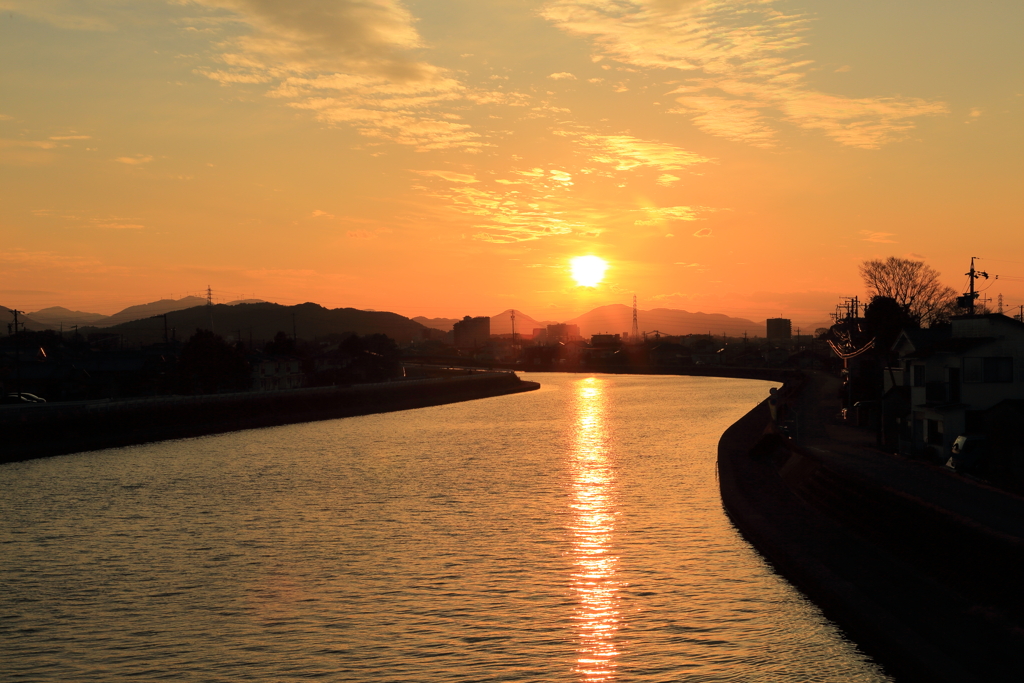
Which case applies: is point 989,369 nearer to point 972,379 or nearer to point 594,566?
point 972,379

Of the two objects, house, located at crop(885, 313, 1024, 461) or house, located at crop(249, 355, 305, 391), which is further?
house, located at crop(249, 355, 305, 391)

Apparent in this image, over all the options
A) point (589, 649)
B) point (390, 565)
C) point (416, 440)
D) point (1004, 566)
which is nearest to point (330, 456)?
point (416, 440)

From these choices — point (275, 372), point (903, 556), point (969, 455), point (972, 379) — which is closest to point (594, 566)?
point (903, 556)

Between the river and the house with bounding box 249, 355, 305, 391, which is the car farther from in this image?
the house with bounding box 249, 355, 305, 391

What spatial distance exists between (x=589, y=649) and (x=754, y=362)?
167m

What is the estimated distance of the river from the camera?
13.2 meters

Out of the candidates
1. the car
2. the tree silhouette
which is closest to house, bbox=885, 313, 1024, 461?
the car

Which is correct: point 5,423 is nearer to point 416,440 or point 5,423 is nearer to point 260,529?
point 416,440

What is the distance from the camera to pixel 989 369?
28.5 metres

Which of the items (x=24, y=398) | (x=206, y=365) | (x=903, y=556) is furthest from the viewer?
(x=206, y=365)

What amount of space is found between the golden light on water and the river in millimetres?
73

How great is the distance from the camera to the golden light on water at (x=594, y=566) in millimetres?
13608

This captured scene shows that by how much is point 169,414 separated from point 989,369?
157 feet

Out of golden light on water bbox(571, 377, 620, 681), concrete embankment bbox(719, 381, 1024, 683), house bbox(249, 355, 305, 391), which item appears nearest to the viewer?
concrete embankment bbox(719, 381, 1024, 683)
